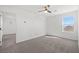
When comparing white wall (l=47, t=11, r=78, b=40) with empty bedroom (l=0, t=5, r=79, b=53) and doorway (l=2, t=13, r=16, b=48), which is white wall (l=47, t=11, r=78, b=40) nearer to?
empty bedroom (l=0, t=5, r=79, b=53)

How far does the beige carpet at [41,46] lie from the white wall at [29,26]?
0.11 meters

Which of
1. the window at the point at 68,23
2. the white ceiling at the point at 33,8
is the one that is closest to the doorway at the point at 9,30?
the white ceiling at the point at 33,8

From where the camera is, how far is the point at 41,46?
1.91 m

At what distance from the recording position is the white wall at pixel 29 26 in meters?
Answer: 1.88

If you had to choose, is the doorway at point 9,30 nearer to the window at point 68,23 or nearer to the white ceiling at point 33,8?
the white ceiling at point 33,8

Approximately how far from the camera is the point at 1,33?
1.88 metres

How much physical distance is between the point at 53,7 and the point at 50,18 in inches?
9.7

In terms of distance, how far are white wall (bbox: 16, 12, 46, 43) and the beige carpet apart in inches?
4.2

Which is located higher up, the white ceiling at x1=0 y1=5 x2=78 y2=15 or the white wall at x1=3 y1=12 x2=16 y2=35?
the white ceiling at x1=0 y1=5 x2=78 y2=15

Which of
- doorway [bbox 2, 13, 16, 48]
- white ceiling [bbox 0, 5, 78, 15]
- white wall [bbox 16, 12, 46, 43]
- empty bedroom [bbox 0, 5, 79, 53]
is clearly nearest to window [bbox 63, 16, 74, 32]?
empty bedroom [bbox 0, 5, 79, 53]

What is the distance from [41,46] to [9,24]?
83cm

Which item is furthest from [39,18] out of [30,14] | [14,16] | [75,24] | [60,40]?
[75,24]

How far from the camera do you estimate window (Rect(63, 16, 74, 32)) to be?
1.89 m
